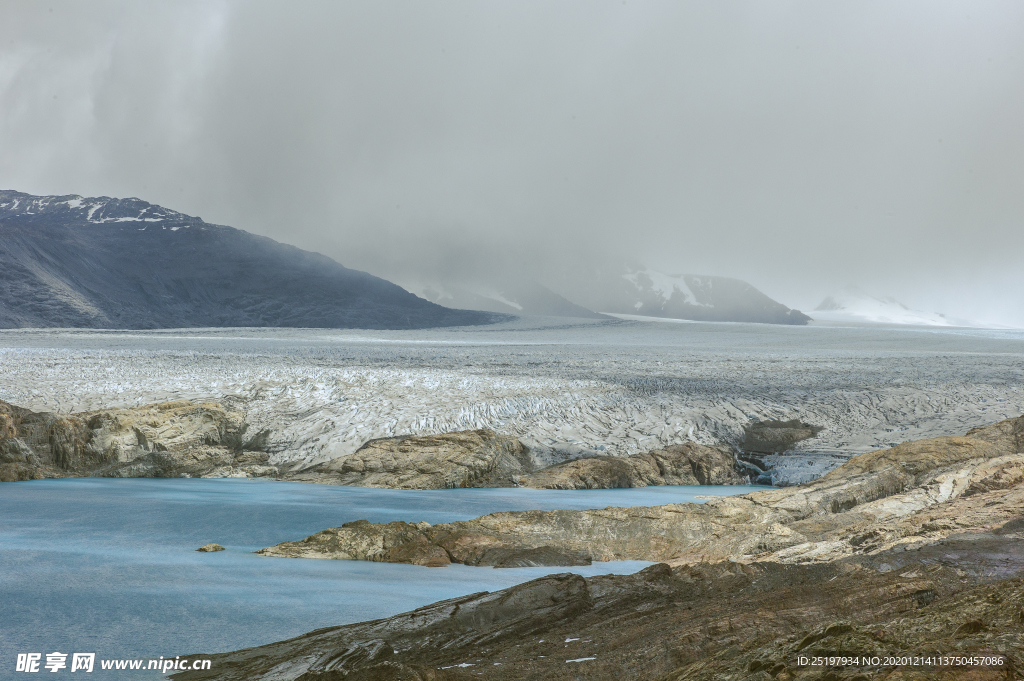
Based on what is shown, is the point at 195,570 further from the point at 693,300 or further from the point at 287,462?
the point at 693,300

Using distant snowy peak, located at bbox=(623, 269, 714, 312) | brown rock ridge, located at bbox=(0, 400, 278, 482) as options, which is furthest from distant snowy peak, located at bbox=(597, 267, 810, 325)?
brown rock ridge, located at bbox=(0, 400, 278, 482)

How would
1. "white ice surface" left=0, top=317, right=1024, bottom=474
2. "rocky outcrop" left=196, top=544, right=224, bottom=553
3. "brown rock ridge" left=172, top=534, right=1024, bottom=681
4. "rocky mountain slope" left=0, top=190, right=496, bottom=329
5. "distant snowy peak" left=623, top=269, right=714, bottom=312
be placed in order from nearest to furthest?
"brown rock ridge" left=172, top=534, right=1024, bottom=681, "rocky outcrop" left=196, top=544, right=224, bottom=553, "white ice surface" left=0, top=317, right=1024, bottom=474, "rocky mountain slope" left=0, top=190, right=496, bottom=329, "distant snowy peak" left=623, top=269, right=714, bottom=312

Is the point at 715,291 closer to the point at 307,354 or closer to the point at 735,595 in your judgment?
the point at 307,354

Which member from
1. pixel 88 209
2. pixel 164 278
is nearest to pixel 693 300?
pixel 164 278

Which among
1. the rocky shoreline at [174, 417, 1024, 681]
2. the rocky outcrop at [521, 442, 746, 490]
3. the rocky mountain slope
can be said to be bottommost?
the rocky outcrop at [521, 442, 746, 490]

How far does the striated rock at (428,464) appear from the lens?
9.84m

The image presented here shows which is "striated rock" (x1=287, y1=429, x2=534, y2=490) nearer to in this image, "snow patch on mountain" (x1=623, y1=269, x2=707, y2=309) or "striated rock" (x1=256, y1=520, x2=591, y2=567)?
"striated rock" (x1=256, y1=520, x2=591, y2=567)

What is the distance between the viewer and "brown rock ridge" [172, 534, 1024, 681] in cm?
207

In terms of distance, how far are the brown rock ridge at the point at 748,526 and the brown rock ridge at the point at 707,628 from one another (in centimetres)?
84

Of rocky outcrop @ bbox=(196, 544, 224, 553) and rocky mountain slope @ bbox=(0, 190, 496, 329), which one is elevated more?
rocky mountain slope @ bbox=(0, 190, 496, 329)

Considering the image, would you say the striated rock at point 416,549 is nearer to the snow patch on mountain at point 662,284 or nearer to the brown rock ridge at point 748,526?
the brown rock ridge at point 748,526

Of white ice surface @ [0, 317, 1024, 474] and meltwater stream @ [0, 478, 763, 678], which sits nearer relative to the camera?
meltwater stream @ [0, 478, 763, 678]

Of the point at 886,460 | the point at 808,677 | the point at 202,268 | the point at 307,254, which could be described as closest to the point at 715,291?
the point at 307,254

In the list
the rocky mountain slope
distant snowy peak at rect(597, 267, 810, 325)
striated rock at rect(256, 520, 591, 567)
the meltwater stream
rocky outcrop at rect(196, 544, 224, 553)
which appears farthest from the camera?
distant snowy peak at rect(597, 267, 810, 325)
